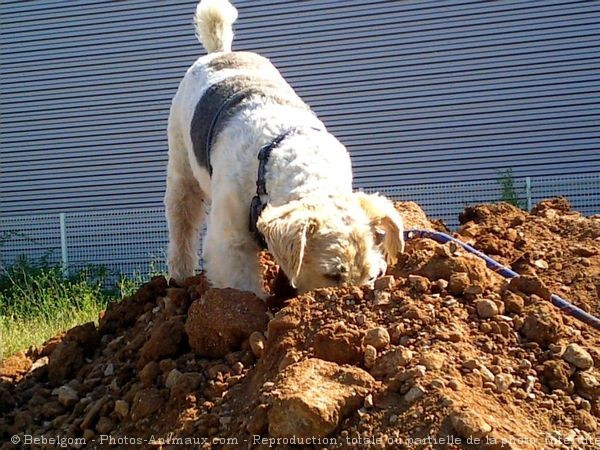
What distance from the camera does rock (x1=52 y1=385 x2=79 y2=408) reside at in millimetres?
4113

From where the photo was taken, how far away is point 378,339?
3402 mm

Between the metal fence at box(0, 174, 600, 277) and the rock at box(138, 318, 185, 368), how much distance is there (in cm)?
681

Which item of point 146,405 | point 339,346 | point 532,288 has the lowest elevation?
point 146,405

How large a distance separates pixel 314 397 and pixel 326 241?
1139mm

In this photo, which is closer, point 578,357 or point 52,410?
point 578,357

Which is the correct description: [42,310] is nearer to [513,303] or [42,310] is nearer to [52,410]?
[52,410]

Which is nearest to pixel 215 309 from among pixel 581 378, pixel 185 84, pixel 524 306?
pixel 524 306

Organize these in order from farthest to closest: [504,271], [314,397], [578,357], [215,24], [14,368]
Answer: [215,24] → [14,368] → [504,271] → [578,357] → [314,397]

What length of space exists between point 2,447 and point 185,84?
309cm

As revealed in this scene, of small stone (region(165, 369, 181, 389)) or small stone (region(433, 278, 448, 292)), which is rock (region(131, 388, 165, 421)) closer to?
small stone (region(165, 369, 181, 389))

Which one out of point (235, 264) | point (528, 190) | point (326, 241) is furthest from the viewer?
point (528, 190)

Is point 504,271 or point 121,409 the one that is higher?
point 504,271

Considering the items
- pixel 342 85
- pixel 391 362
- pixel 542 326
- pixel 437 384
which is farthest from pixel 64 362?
pixel 342 85

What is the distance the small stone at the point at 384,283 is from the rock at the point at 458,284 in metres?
0.27
